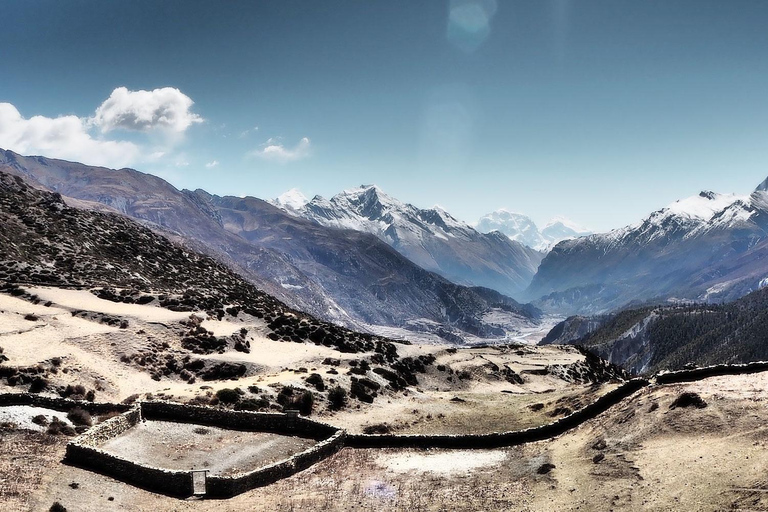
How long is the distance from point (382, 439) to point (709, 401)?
24875 millimetres

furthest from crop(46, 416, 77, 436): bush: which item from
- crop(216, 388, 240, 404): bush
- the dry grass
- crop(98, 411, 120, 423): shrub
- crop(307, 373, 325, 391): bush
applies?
crop(307, 373, 325, 391): bush

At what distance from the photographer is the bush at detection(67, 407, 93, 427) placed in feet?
135

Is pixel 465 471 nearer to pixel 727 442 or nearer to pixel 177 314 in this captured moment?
pixel 727 442

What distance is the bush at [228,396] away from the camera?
52.5m

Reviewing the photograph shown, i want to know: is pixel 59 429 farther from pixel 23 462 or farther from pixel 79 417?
pixel 23 462

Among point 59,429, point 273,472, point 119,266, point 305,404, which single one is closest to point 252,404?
point 305,404

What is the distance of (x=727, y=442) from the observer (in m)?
30.4

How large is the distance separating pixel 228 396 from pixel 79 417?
1425cm

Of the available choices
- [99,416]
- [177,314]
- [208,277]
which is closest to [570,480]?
[99,416]

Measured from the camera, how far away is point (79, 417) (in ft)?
136

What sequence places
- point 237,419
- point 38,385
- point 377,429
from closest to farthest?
point 38,385 < point 237,419 < point 377,429

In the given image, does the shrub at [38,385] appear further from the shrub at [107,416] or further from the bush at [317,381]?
the bush at [317,381]

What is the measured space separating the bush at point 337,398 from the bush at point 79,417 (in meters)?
24.5

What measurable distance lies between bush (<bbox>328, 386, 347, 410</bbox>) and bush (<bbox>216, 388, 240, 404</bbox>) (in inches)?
427
